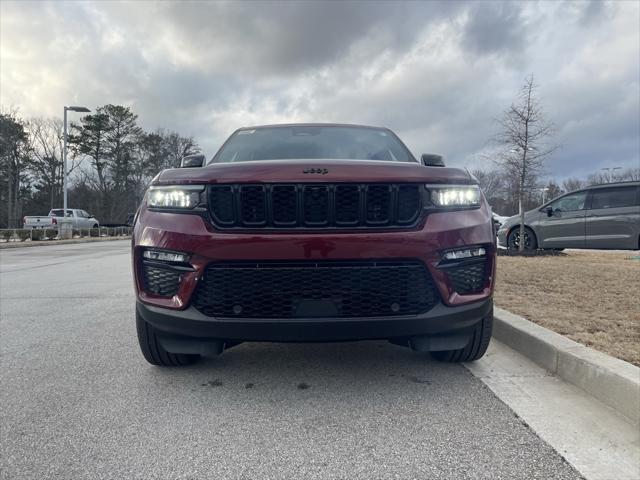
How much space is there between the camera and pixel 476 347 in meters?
2.81

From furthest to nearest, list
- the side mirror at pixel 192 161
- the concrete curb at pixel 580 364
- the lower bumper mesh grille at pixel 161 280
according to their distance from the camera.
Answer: the side mirror at pixel 192 161, the lower bumper mesh grille at pixel 161 280, the concrete curb at pixel 580 364

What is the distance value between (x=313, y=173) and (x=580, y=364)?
1873 millimetres

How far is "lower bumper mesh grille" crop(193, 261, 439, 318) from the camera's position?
230 centimetres

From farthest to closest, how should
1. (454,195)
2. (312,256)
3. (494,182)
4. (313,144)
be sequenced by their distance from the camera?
(494,182) < (313,144) < (454,195) < (312,256)

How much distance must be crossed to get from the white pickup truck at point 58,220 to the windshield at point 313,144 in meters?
28.8

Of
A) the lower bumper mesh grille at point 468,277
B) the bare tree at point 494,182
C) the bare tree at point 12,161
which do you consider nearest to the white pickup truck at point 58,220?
the bare tree at point 12,161

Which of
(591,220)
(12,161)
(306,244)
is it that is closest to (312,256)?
(306,244)

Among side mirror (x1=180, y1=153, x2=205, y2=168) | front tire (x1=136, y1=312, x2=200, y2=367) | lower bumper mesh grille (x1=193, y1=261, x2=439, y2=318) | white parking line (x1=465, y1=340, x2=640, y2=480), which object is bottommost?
white parking line (x1=465, y1=340, x2=640, y2=480)

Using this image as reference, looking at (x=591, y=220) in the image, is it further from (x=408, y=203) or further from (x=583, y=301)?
(x=408, y=203)

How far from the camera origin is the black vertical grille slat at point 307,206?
7.71ft

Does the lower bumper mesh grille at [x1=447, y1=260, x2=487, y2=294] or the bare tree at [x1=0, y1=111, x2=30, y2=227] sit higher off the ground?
the bare tree at [x1=0, y1=111, x2=30, y2=227]

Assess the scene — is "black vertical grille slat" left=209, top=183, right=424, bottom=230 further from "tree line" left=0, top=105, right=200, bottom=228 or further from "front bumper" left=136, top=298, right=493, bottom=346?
"tree line" left=0, top=105, right=200, bottom=228

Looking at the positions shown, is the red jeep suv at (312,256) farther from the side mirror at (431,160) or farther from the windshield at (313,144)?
the windshield at (313,144)

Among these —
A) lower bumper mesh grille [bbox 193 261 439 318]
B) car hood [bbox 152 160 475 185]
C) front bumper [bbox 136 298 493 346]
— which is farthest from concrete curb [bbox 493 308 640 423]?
car hood [bbox 152 160 475 185]
